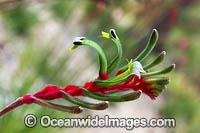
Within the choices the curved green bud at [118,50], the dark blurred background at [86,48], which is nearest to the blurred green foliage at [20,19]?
the dark blurred background at [86,48]

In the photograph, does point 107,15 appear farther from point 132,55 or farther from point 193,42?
point 193,42

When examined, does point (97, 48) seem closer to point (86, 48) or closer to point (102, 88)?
point (102, 88)

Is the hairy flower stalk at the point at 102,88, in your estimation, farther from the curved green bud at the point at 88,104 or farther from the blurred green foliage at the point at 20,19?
the blurred green foliage at the point at 20,19

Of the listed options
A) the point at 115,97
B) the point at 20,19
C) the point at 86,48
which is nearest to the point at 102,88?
the point at 115,97

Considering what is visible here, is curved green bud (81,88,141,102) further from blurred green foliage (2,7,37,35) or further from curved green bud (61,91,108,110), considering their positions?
blurred green foliage (2,7,37,35)

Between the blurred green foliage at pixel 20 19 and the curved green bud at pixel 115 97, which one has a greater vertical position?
the blurred green foliage at pixel 20 19

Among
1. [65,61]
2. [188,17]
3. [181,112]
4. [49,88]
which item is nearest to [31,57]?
[65,61]

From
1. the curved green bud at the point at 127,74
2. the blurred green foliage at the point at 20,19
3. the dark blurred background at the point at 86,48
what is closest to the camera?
the curved green bud at the point at 127,74

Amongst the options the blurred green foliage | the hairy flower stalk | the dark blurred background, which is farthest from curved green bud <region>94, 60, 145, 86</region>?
the blurred green foliage

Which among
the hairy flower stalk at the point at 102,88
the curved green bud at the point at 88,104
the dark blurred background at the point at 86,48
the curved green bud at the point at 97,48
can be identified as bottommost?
the curved green bud at the point at 88,104
